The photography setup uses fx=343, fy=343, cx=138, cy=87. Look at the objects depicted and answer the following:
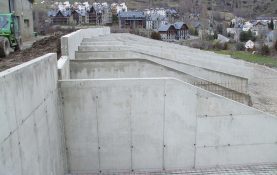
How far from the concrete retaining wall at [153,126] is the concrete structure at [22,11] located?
88.3ft

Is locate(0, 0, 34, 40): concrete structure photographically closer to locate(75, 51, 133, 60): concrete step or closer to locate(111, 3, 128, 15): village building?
locate(75, 51, 133, 60): concrete step

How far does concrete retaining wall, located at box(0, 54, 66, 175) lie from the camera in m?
4.54

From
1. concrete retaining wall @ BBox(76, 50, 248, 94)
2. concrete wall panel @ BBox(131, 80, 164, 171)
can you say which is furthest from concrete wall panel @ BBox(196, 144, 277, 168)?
concrete retaining wall @ BBox(76, 50, 248, 94)

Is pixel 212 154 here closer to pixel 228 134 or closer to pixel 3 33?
pixel 228 134

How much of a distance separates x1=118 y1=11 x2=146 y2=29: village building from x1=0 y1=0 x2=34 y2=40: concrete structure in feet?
144

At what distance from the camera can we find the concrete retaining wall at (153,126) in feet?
28.2

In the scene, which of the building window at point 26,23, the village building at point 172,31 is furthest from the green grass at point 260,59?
the village building at point 172,31

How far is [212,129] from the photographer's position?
29.2 feet

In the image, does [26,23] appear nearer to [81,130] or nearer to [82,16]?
[81,130]

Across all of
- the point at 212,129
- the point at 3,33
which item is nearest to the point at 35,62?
the point at 212,129

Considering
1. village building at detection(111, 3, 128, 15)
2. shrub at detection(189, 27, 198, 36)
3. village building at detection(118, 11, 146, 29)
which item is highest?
village building at detection(111, 3, 128, 15)

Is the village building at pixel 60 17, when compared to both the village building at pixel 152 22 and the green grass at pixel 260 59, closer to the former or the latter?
the village building at pixel 152 22

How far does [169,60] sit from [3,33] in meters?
9.13

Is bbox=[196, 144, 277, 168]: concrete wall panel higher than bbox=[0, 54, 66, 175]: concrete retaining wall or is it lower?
lower
